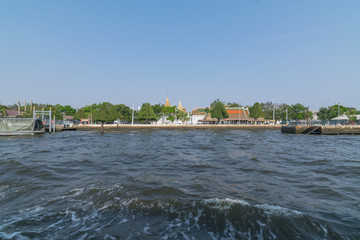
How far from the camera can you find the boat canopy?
2303cm

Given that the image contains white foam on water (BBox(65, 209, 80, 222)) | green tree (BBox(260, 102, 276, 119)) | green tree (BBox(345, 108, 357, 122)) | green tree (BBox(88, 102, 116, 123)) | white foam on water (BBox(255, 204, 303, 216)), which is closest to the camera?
white foam on water (BBox(65, 209, 80, 222))

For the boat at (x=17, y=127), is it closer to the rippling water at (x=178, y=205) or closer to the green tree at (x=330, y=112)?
the rippling water at (x=178, y=205)

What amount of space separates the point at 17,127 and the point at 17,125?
244 millimetres

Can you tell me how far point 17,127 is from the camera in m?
23.5

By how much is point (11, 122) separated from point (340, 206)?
30640mm

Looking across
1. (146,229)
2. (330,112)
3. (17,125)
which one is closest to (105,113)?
(17,125)

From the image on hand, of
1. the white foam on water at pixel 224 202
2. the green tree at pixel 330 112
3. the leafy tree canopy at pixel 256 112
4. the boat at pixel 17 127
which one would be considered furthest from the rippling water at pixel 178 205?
the green tree at pixel 330 112

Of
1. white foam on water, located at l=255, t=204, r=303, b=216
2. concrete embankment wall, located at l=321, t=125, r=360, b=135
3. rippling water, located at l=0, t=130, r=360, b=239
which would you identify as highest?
concrete embankment wall, located at l=321, t=125, r=360, b=135

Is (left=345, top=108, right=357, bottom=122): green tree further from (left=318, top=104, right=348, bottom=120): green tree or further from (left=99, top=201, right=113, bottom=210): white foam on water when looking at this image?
(left=99, top=201, right=113, bottom=210): white foam on water

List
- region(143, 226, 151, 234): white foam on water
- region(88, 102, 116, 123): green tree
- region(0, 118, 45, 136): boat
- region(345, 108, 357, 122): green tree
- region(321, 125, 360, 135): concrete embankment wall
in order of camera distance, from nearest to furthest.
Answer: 1. region(143, 226, 151, 234): white foam on water
2. region(0, 118, 45, 136): boat
3. region(321, 125, 360, 135): concrete embankment wall
4. region(345, 108, 357, 122): green tree
5. region(88, 102, 116, 123): green tree

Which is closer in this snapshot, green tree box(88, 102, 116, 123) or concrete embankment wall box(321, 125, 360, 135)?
concrete embankment wall box(321, 125, 360, 135)

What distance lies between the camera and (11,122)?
2333 cm

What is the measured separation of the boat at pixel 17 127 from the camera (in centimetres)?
2293

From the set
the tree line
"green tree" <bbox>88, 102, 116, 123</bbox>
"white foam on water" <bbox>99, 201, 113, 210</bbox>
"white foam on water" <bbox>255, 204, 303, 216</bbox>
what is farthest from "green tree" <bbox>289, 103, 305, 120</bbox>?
"white foam on water" <bbox>99, 201, 113, 210</bbox>
